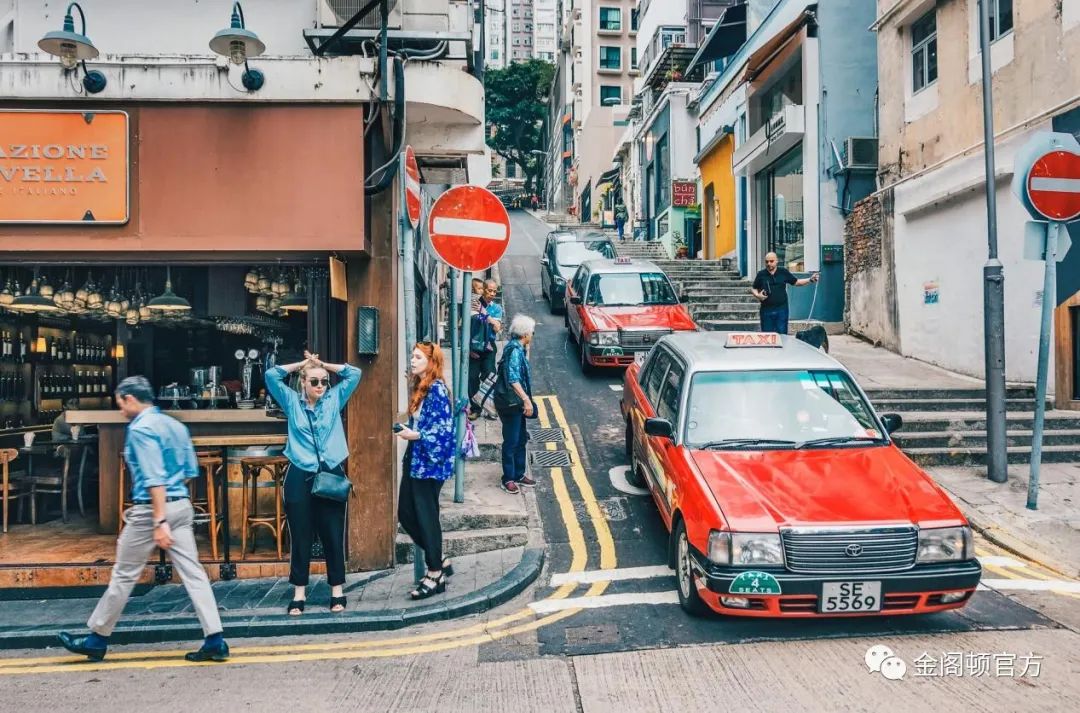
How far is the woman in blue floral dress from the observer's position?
6.09 metres

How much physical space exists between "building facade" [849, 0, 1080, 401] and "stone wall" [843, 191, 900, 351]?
1.5 inches

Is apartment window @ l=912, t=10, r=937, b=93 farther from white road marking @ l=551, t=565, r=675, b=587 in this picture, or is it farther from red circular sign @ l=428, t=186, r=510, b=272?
white road marking @ l=551, t=565, r=675, b=587

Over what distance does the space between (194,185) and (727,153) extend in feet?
68.4

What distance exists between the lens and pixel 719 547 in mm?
5180

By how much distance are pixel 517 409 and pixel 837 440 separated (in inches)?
123

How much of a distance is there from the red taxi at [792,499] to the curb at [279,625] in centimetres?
164

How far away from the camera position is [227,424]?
24.5 feet

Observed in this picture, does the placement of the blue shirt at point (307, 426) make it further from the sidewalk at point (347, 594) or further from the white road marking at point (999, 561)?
the white road marking at point (999, 561)

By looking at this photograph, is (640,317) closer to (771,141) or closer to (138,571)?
(771,141)

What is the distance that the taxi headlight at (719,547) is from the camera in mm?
5148

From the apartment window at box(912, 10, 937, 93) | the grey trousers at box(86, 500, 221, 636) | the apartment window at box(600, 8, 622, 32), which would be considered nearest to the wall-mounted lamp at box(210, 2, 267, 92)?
the grey trousers at box(86, 500, 221, 636)

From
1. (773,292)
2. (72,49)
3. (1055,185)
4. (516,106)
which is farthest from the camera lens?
(516,106)

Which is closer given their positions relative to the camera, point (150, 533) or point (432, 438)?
point (150, 533)

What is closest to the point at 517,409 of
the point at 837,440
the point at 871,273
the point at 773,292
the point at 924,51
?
the point at 837,440
